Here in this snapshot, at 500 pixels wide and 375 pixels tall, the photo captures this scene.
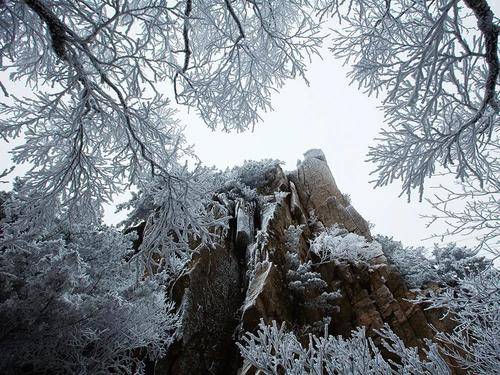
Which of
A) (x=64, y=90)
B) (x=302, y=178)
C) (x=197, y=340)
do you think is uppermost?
(x=302, y=178)

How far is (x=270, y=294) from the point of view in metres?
5.36

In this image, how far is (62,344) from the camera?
3666 millimetres

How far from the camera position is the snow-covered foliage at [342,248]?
21.2ft

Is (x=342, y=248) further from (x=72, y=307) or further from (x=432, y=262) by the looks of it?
(x=72, y=307)

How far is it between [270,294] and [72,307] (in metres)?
3.23

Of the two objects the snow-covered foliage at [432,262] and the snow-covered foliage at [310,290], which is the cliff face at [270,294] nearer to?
the snow-covered foliage at [310,290]

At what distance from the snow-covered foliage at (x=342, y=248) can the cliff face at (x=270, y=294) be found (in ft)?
0.28

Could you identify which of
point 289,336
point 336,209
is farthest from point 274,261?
point 336,209

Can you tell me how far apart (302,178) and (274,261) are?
423cm

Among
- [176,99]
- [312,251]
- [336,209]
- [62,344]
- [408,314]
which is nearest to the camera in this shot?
[176,99]

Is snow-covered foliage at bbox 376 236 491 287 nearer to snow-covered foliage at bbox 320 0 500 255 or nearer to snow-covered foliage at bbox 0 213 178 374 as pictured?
snow-covered foliage at bbox 320 0 500 255

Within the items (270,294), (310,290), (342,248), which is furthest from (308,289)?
(342,248)

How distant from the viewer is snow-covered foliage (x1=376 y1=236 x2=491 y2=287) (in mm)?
6892

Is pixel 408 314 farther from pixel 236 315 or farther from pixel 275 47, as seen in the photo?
pixel 275 47
